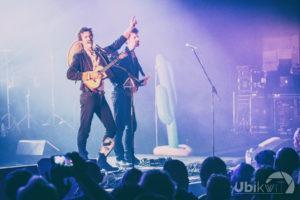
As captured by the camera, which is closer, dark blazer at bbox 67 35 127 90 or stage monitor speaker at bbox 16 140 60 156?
dark blazer at bbox 67 35 127 90

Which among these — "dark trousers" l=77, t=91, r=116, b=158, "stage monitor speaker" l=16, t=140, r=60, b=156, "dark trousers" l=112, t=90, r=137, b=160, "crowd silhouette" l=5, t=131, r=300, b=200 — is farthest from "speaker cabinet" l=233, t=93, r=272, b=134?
"crowd silhouette" l=5, t=131, r=300, b=200

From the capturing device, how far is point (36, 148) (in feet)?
29.9

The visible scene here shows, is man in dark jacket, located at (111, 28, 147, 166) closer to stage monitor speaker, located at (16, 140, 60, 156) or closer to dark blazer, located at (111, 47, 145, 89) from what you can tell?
dark blazer, located at (111, 47, 145, 89)

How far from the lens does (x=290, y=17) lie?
1112 centimetres

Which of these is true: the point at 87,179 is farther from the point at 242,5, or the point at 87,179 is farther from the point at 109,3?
the point at 242,5

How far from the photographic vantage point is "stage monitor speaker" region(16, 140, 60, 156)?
29.6ft

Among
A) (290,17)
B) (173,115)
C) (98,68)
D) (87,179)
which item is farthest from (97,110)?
(290,17)

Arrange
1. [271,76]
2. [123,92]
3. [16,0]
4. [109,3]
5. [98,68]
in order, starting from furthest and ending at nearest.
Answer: [271,76] → [109,3] → [16,0] → [123,92] → [98,68]

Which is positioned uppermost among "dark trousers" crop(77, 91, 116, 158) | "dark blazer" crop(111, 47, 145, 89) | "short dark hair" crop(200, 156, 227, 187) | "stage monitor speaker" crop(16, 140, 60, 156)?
"dark blazer" crop(111, 47, 145, 89)

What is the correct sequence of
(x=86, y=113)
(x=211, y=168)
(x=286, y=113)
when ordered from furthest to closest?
(x=286, y=113) → (x=86, y=113) → (x=211, y=168)

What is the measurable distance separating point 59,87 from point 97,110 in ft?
18.0

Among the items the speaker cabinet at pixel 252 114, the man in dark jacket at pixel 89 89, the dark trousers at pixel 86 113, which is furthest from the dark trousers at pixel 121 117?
the speaker cabinet at pixel 252 114

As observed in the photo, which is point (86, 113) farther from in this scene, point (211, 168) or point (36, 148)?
point (36, 148)

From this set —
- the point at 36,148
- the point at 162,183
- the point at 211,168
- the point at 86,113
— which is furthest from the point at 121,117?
the point at 162,183
